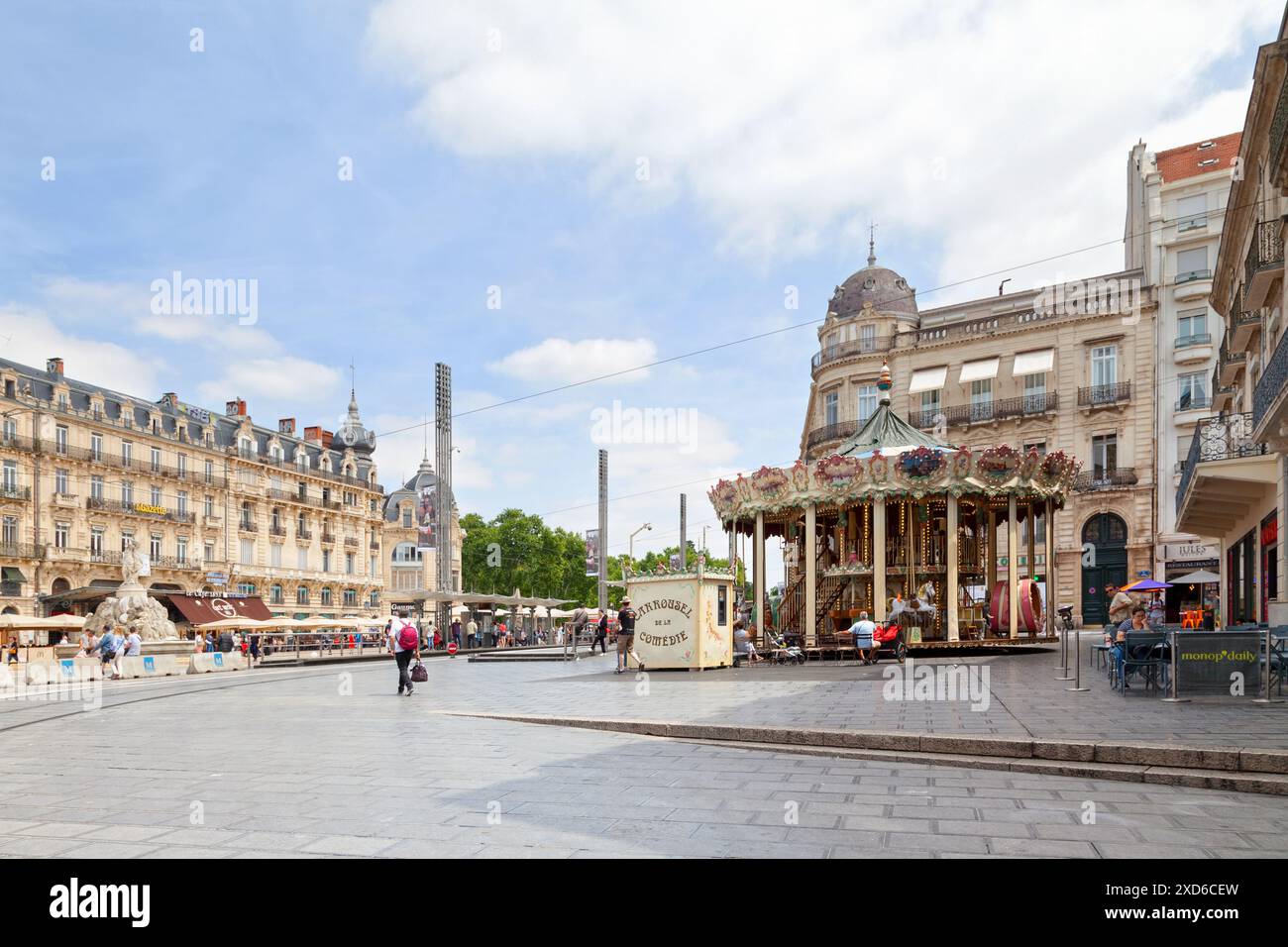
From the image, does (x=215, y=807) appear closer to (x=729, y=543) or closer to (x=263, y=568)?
(x=729, y=543)

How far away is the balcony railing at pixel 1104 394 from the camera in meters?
40.3

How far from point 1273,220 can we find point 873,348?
29.3 m

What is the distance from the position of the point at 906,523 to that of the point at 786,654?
5.19m

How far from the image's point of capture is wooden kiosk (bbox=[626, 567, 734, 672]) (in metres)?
20.7

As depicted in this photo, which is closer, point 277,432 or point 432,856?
point 432,856

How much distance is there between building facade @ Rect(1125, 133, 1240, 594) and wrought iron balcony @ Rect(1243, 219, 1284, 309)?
20.5 meters

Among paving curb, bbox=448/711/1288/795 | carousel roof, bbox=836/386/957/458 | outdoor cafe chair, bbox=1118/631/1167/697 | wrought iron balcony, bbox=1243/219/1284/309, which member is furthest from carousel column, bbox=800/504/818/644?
paving curb, bbox=448/711/1288/795

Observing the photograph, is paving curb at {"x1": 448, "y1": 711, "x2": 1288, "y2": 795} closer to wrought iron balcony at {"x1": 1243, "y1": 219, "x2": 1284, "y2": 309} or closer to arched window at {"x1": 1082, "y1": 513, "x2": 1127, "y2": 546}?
wrought iron balcony at {"x1": 1243, "y1": 219, "x2": 1284, "y2": 309}

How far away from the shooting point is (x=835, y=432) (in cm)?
4712

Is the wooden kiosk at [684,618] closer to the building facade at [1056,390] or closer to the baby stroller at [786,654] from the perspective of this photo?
the baby stroller at [786,654]

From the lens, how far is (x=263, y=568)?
6259cm

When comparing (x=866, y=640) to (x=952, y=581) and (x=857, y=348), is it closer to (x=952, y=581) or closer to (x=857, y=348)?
(x=952, y=581)

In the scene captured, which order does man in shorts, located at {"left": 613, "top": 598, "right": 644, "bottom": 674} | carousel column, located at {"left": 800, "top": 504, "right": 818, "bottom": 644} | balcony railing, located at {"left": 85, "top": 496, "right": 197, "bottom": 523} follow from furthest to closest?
balcony railing, located at {"left": 85, "top": 496, "right": 197, "bottom": 523} < carousel column, located at {"left": 800, "top": 504, "right": 818, "bottom": 644} < man in shorts, located at {"left": 613, "top": 598, "right": 644, "bottom": 674}
